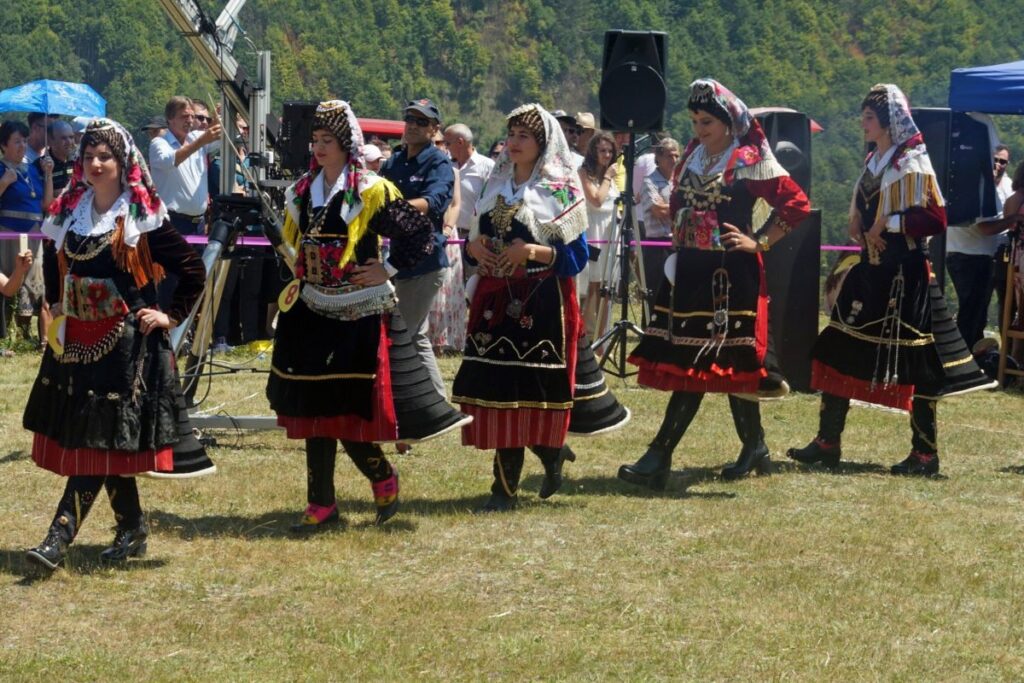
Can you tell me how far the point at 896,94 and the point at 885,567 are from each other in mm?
2935

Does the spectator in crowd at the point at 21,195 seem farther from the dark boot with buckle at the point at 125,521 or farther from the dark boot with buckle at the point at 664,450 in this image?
the dark boot with buckle at the point at 125,521

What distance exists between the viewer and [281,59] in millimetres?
33875

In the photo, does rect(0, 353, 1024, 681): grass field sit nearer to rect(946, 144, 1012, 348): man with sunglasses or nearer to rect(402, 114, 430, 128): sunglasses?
rect(402, 114, 430, 128): sunglasses

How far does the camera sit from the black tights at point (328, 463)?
6980 mm

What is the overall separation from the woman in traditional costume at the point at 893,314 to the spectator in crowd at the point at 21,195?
23.9ft

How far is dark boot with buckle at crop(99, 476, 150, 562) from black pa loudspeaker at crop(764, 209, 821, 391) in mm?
5829

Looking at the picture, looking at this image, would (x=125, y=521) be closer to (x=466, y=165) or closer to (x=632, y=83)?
(x=632, y=83)

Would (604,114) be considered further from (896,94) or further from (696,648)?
(696,648)

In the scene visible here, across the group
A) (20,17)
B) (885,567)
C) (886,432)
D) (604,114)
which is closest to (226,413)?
(604,114)

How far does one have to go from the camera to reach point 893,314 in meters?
8.64

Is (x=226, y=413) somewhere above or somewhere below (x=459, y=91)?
below

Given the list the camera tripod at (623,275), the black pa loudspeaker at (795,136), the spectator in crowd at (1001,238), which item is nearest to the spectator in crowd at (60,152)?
the camera tripod at (623,275)

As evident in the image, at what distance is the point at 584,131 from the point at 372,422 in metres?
6.48

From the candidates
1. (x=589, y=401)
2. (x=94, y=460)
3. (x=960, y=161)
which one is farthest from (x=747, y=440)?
(x=960, y=161)
